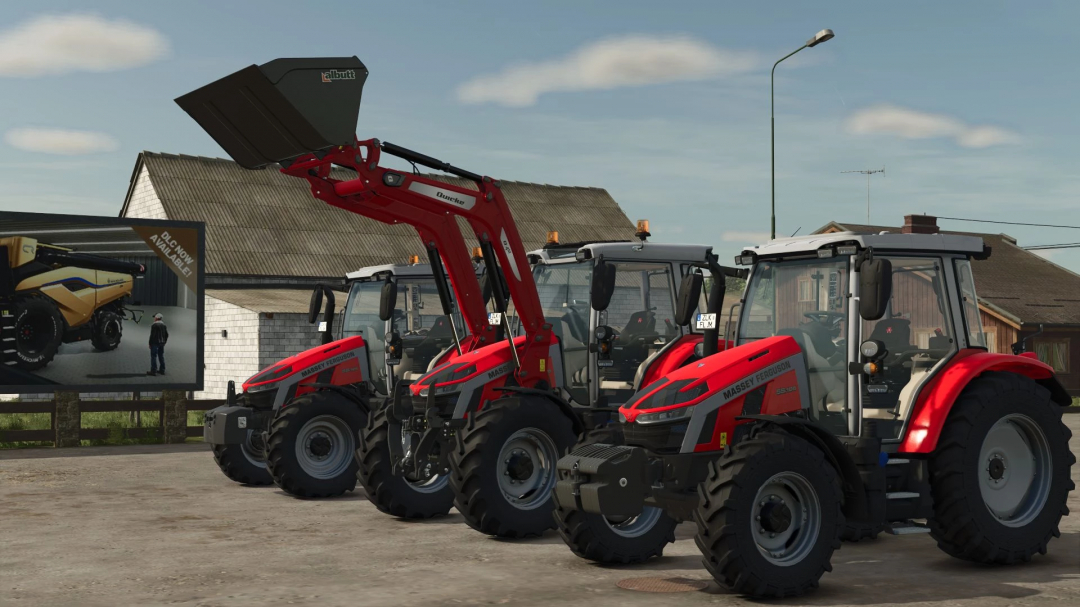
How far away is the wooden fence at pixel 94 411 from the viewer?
21.8m

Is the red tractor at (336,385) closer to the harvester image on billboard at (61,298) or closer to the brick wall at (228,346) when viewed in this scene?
the harvester image on billboard at (61,298)

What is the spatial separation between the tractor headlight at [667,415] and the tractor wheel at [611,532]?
65cm

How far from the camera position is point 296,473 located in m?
13.6

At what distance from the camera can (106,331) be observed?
22.4 meters

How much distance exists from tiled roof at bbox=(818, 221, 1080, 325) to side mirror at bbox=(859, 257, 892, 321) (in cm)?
3313

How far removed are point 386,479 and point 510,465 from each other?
5.59 feet

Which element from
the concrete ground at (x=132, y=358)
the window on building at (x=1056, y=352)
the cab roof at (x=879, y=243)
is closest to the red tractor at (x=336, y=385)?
the cab roof at (x=879, y=243)

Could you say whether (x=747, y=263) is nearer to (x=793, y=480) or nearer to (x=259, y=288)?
(x=793, y=480)

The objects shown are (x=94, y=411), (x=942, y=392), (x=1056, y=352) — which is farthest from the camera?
(x=1056, y=352)

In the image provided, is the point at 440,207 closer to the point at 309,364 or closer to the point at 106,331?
the point at 309,364

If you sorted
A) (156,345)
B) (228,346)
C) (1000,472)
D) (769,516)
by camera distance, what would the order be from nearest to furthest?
1. (769,516)
2. (1000,472)
3. (156,345)
4. (228,346)

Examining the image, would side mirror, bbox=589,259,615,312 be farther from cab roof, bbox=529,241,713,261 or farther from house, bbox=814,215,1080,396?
house, bbox=814,215,1080,396

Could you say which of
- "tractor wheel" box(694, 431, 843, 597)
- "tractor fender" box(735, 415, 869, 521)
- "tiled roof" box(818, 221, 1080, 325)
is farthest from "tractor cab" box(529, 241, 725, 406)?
"tiled roof" box(818, 221, 1080, 325)

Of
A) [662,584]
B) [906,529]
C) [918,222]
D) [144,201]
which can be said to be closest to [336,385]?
[662,584]
